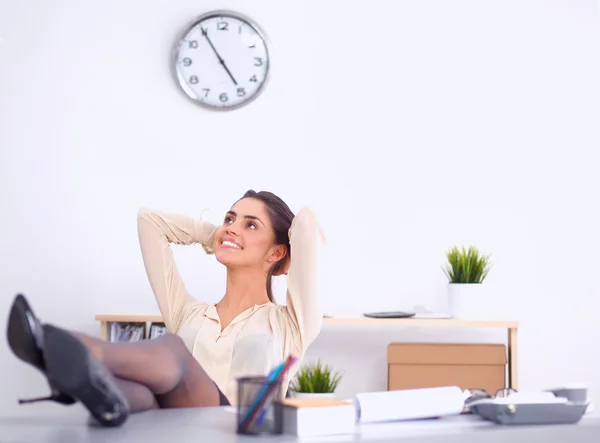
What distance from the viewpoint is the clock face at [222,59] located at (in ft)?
11.0

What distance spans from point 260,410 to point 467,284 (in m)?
1.94

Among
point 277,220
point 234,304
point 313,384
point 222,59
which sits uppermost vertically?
point 222,59

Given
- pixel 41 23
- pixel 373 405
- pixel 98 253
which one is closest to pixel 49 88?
pixel 41 23

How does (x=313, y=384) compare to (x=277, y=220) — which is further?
(x=313, y=384)

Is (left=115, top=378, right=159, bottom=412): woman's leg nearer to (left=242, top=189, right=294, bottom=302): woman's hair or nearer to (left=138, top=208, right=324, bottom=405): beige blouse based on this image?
(left=138, top=208, right=324, bottom=405): beige blouse

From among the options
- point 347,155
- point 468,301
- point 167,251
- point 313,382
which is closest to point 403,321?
point 468,301

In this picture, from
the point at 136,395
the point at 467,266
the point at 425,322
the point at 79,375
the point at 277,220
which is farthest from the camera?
the point at 467,266

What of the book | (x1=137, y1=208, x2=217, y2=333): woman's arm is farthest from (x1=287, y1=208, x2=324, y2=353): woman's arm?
the book

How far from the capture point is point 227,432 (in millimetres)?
1213

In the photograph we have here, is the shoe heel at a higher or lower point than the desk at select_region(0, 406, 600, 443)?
higher

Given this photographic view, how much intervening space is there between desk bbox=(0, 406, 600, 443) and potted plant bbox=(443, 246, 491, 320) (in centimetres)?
165

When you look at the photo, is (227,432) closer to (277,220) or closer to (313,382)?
(277,220)

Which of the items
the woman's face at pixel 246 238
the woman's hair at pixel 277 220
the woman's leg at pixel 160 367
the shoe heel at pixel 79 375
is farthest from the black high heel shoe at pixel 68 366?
the woman's hair at pixel 277 220

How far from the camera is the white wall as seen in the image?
329 centimetres
